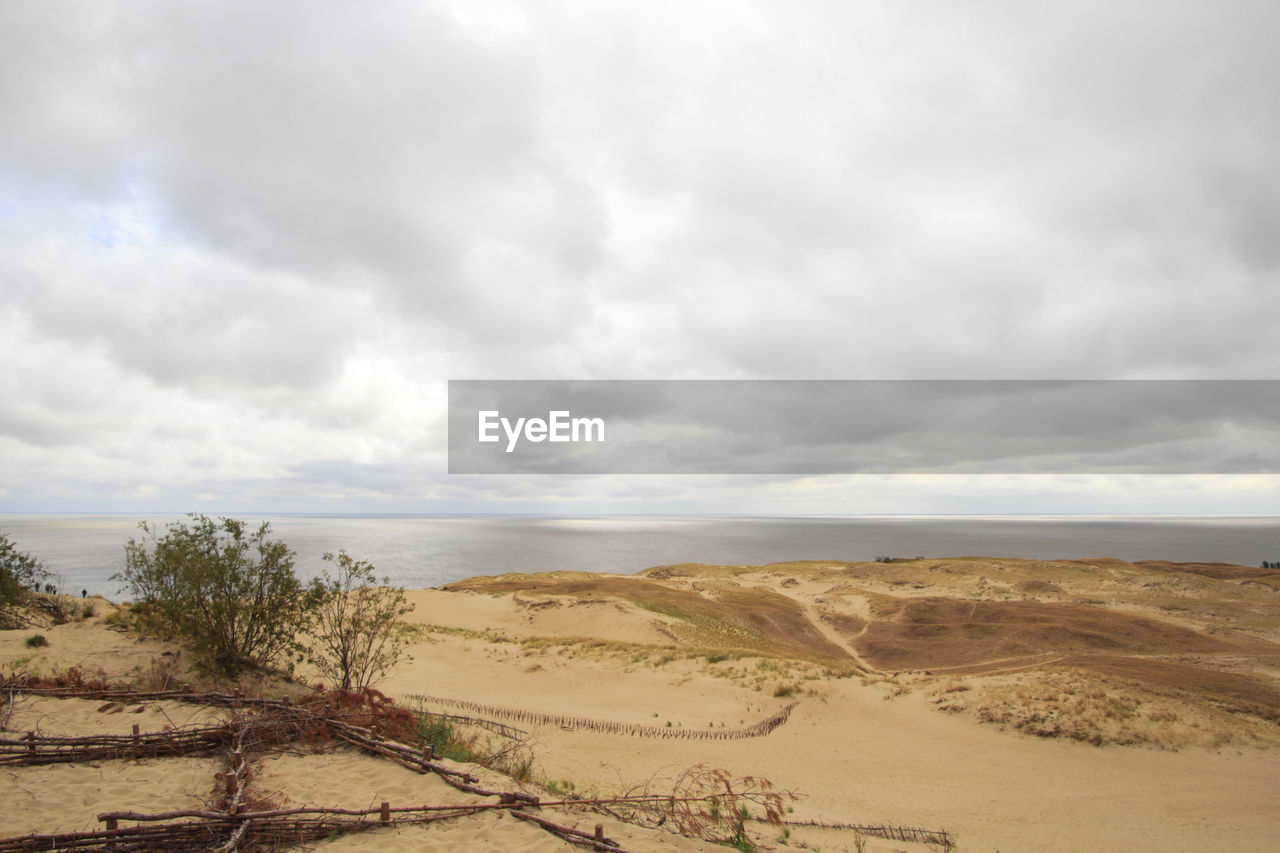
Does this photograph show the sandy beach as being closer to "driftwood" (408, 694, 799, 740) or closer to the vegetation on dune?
"driftwood" (408, 694, 799, 740)

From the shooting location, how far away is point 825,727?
1953 centimetres

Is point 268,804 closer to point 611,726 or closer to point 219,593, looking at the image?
point 219,593

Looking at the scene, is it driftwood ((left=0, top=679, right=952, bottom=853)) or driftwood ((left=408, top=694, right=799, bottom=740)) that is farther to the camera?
driftwood ((left=408, top=694, right=799, bottom=740))

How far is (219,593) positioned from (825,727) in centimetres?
1874

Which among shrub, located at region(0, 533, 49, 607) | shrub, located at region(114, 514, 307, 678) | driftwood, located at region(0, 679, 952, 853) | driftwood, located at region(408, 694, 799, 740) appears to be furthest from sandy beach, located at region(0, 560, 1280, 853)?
shrub, located at region(0, 533, 49, 607)

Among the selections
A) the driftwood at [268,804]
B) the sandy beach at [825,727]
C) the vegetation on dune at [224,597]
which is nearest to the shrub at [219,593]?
the vegetation on dune at [224,597]

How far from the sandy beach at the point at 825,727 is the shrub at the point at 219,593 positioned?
3.96 ft

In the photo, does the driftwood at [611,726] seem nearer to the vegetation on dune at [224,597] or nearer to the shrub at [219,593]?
the vegetation on dune at [224,597]

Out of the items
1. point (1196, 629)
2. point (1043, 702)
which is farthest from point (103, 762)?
point (1196, 629)

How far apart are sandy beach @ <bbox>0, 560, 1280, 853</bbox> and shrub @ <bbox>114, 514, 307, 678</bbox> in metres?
1.21

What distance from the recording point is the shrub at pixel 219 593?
15.0 m

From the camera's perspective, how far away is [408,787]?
8594mm

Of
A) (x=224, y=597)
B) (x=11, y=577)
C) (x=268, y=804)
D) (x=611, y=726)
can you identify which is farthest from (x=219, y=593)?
(x=11, y=577)

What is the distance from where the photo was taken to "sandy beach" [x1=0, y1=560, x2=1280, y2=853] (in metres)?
8.45
